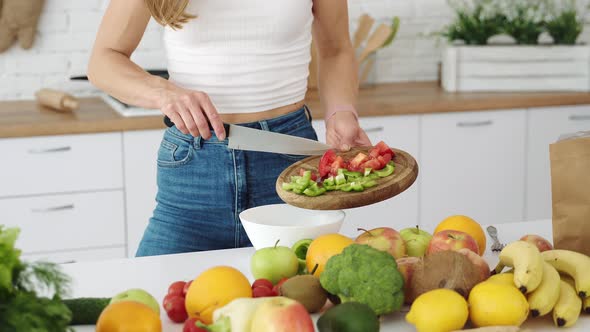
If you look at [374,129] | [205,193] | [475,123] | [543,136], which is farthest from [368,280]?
[543,136]

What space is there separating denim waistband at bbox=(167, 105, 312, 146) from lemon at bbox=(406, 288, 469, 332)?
72 cm

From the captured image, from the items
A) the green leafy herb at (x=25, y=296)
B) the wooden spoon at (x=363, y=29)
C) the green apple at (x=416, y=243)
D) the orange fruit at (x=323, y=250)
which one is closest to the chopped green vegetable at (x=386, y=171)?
the green apple at (x=416, y=243)

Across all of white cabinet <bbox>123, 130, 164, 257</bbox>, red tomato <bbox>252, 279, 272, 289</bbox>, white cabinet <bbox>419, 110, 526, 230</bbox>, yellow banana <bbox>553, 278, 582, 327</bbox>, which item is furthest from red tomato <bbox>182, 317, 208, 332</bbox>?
white cabinet <bbox>419, 110, 526, 230</bbox>

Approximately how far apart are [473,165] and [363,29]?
67 centimetres

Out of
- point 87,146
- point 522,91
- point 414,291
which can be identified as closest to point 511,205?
point 522,91

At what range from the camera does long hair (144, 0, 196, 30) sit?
1619 mm

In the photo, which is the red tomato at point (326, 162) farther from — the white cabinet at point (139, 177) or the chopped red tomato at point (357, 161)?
the white cabinet at point (139, 177)

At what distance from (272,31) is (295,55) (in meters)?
0.09

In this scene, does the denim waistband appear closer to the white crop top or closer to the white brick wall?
the white crop top

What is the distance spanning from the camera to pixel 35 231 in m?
2.75

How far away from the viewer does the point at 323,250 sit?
1273 millimetres

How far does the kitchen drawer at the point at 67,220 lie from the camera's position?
2.72 metres

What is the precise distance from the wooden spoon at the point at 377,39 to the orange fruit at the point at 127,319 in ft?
7.71

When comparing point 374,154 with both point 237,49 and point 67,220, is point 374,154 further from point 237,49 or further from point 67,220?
point 67,220
